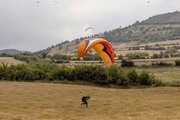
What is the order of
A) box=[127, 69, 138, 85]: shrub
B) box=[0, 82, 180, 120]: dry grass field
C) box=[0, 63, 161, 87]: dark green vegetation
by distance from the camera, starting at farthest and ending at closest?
box=[127, 69, 138, 85]: shrub, box=[0, 63, 161, 87]: dark green vegetation, box=[0, 82, 180, 120]: dry grass field

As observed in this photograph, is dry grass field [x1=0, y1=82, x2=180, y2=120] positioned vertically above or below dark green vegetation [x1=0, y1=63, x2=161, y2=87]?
below

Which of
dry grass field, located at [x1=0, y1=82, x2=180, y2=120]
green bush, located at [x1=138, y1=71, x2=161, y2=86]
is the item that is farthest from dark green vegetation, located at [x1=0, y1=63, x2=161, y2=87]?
dry grass field, located at [x1=0, y1=82, x2=180, y2=120]

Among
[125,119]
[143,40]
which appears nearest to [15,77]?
[125,119]

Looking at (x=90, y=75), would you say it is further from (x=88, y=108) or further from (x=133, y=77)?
(x=88, y=108)

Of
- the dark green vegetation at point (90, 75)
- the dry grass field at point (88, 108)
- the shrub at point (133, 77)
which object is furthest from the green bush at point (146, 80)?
the dry grass field at point (88, 108)

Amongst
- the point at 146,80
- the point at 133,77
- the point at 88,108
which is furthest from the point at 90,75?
the point at 88,108

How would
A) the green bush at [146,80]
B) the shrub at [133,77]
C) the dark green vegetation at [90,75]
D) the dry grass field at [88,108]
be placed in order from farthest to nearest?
the shrub at [133,77]
the green bush at [146,80]
the dark green vegetation at [90,75]
the dry grass field at [88,108]

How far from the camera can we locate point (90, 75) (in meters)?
30.8

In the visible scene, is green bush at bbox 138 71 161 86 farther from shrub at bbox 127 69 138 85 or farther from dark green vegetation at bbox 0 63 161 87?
shrub at bbox 127 69 138 85

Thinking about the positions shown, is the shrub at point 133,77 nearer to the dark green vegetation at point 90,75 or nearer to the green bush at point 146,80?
the dark green vegetation at point 90,75

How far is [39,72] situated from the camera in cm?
3356

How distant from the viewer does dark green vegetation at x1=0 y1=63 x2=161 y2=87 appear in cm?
2998

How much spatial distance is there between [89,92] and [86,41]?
722 cm

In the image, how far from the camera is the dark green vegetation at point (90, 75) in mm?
29984
